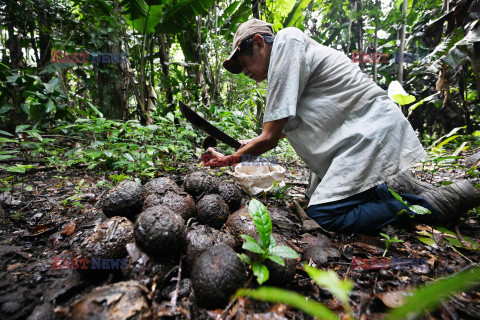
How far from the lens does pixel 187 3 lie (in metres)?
4.00

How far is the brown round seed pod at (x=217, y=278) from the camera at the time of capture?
100 cm

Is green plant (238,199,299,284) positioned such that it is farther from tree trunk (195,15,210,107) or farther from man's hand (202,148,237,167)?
tree trunk (195,15,210,107)

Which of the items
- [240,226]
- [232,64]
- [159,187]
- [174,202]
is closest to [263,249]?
[240,226]

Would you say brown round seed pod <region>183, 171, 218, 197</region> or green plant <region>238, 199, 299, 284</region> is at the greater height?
brown round seed pod <region>183, 171, 218, 197</region>

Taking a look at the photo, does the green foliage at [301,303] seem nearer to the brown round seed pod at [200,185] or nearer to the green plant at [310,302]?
the green plant at [310,302]

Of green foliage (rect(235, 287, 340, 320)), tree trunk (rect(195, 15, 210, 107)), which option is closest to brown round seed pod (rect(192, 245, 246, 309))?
green foliage (rect(235, 287, 340, 320))

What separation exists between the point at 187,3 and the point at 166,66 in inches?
69.8

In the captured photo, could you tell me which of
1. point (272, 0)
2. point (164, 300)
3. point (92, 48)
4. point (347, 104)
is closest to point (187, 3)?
point (92, 48)

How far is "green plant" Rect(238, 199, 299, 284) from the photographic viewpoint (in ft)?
3.42

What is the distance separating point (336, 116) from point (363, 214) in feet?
3.10

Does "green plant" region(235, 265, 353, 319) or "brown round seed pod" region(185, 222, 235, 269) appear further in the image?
"brown round seed pod" region(185, 222, 235, 269)

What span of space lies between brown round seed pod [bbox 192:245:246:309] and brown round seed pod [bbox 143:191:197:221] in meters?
0.62

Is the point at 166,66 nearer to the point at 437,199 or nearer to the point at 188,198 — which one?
the point at 188,198

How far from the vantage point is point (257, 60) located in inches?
87.4
